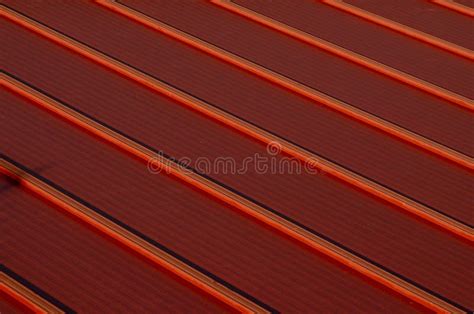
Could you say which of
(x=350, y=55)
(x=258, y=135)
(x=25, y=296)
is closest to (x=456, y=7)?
(x=350, y=55)

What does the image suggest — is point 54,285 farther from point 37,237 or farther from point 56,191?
point 56,191

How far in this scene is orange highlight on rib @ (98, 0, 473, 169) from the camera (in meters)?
7.80

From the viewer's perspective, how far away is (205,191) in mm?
7090

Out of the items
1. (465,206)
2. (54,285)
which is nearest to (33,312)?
(54,285)

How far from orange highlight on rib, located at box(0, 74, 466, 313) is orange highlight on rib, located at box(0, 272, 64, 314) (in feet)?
3.45

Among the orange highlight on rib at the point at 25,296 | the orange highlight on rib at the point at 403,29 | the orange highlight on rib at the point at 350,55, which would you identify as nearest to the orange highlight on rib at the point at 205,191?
the orange highlight on rib at the point at 25,296

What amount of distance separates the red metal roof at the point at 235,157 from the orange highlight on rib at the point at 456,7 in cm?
7

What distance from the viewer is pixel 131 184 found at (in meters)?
7.06

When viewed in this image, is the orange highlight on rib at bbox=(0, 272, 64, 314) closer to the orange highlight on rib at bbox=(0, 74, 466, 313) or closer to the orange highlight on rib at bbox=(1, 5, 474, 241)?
the orange highlight on rib at bbox=(0, 74, 466, 313)

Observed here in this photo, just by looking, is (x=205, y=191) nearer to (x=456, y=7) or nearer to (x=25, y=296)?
(x=25, y=296)

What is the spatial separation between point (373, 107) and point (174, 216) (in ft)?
11.5

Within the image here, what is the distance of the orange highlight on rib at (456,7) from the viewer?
1024cm

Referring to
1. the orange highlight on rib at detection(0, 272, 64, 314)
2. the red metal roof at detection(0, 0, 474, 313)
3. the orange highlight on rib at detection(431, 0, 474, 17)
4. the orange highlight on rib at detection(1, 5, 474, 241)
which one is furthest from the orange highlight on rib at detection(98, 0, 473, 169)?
the orange highlight on rib at detection(0, 272, 64, 314)

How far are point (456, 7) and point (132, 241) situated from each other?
7484 millimetres
